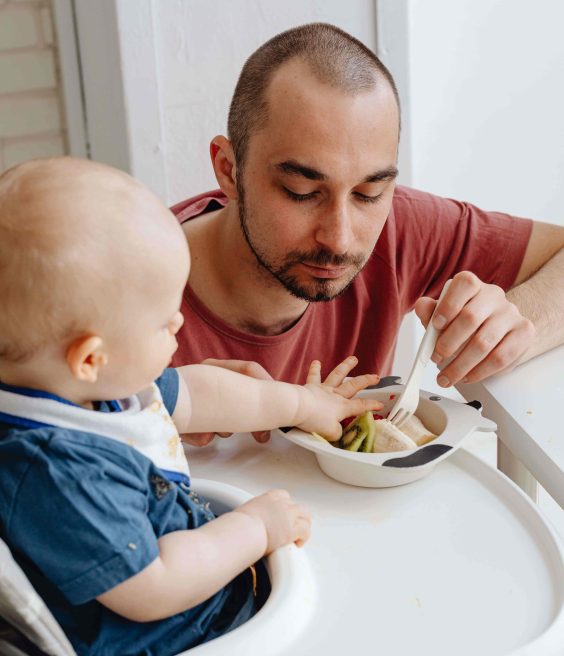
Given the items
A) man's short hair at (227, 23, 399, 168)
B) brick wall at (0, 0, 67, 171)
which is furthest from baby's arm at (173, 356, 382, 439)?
brick wall at (0, 0, 67, 171)

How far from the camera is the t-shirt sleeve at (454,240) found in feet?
4.88

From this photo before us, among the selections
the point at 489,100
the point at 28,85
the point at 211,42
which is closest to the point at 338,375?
the point at 211,42

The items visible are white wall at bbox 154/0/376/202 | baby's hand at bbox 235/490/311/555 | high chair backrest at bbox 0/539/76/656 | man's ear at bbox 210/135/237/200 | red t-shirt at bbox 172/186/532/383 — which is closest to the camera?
high chair backrest at bbox 0/539/76/656

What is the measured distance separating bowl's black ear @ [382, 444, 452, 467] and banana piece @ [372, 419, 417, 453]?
0.08 ft

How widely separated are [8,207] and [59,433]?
0.57 feet

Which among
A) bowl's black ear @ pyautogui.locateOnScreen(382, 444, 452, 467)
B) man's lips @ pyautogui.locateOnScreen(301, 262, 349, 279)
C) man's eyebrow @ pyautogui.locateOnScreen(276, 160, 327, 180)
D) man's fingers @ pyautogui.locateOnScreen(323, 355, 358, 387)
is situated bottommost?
man's fingers @ pyautogui.locateOnScreen(323, 355, 358, 387)

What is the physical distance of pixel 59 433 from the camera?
0.62 metres

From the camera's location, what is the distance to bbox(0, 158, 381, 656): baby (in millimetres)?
604

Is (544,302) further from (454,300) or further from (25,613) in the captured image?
(25,613)

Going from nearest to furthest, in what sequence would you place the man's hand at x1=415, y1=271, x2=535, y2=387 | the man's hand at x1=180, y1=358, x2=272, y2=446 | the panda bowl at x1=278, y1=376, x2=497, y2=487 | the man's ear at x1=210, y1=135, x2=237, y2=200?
the panda bowl at x1=278, y1=376, x2=497, y2=487
the man's hand at x1=180, y1=358, x2=272, y2=446
the man's hand at x1=415, y1=271, x2=535, y2=387
the man's ear at x1=210, y1=135, x2=237, y2=200

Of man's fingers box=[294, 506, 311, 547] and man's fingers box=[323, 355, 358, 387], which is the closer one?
man's fingers box=[294, 506, 311, 547]

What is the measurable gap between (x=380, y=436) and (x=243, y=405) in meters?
0.15

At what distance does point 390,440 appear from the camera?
0.88 m

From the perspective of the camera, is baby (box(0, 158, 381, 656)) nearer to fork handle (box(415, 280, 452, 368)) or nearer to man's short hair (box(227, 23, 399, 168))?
fork handle (box(415, 280, 452, 368))
